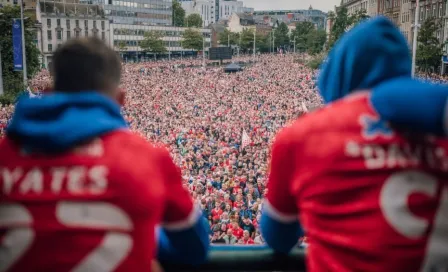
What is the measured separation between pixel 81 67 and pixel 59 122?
0.26 meters

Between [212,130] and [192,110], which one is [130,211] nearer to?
[212,130]

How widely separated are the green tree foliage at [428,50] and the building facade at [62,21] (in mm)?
48925

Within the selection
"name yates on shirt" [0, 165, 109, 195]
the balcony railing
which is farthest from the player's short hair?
the balcony railing

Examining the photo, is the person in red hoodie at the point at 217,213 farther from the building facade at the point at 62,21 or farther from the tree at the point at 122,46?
the tree at the point at 122,46

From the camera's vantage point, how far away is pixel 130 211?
160 centimetres

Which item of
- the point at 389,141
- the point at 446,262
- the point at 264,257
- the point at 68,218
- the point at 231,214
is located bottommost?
the point at 231,214

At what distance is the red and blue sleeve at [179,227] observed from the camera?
176cm

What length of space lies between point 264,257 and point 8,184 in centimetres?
98

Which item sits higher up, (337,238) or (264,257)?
(337,238)

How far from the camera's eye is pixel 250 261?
204 cm

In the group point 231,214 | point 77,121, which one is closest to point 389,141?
point 77,121

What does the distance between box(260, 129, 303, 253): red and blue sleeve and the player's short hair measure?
2.10ft

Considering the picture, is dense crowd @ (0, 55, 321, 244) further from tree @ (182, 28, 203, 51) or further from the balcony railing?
tree @ (182, 28, 203, 51)

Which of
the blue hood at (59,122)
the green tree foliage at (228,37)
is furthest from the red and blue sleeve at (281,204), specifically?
the green tree foliage at (228,37)
